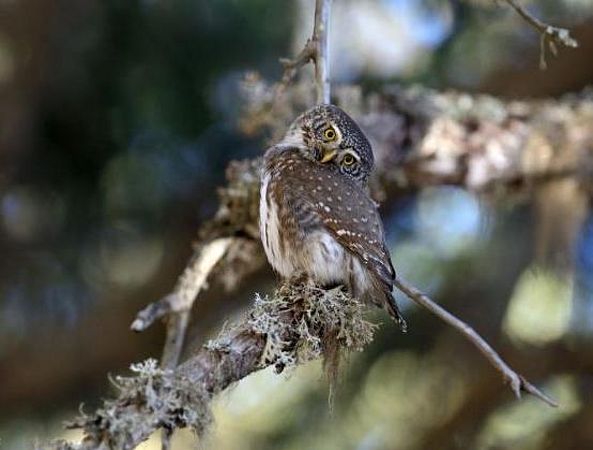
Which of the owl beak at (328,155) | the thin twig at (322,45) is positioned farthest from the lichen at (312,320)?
the thin twig at (322,45)

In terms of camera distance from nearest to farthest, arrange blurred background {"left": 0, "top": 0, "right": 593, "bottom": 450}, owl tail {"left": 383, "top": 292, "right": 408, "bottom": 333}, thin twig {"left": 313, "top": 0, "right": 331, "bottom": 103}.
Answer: owl tail {"left": 383, "top": 292, "right": 408, "bottom": 333} < thin twig {"left": 313, "top": 0, "right": 331, "bottom": 103} < blurred background {"left": 0, "top": 0, "right": 593, "bottom": 450}

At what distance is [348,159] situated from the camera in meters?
3.84

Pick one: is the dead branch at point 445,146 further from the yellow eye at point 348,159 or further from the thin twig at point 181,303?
the yellow eye at point 348,159

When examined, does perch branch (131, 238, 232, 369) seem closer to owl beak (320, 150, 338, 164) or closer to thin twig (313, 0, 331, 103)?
owl beak (320, 150, 338, 164)

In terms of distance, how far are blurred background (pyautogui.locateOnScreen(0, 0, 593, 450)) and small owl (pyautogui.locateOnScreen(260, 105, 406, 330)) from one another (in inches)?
46.5

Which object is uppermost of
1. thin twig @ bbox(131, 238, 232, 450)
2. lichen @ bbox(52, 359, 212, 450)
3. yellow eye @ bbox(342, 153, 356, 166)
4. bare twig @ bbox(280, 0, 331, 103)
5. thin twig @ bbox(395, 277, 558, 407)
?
bare twig @ bbox(280, 0, 331, 103)

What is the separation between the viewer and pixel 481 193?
5.07 meters

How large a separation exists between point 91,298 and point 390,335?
4.18 feet

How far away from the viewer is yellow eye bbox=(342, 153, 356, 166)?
3.83 metres

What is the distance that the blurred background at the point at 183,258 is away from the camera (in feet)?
15.6

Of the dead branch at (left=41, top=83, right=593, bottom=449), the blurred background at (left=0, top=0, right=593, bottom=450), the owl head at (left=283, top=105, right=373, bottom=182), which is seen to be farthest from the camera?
the blurred background at (left=0, top=0, right=593, bottom=450)

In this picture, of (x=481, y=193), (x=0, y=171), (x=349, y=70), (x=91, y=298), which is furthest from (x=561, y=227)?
(x=0, y=171)

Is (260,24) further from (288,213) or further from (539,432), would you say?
(539,432)

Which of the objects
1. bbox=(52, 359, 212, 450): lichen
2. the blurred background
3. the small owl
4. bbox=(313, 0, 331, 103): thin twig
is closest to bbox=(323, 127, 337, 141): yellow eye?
the small owl
